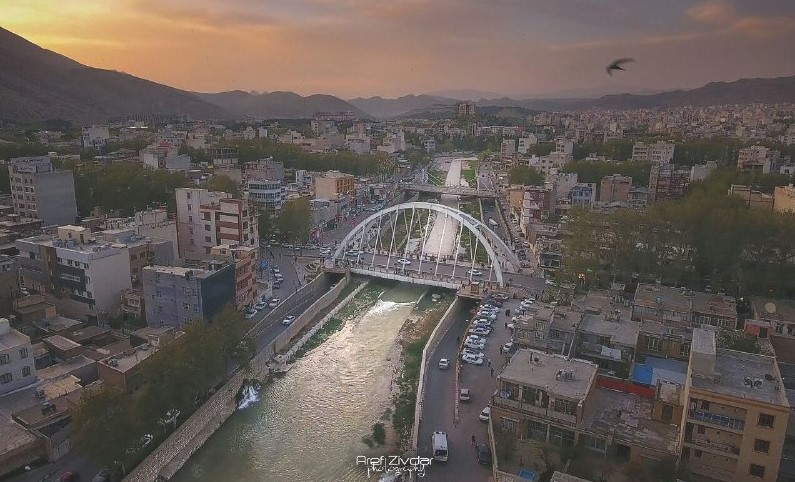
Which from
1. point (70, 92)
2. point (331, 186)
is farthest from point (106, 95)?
point (331, 186)

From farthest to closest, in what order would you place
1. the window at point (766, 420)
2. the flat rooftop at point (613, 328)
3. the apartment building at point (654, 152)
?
the apartment building at point (654, 152) < the flat rooftop at point (613, 328) < the window at point (766, 420)

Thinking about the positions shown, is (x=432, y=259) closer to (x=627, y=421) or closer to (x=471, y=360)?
(x=471, y=360)

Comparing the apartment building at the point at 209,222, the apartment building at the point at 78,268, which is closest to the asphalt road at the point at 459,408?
the apartment building at the point at 209,222

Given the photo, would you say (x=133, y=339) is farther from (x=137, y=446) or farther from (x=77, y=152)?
(x=77, y=152)

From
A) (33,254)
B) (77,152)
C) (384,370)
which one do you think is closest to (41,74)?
(77,152)

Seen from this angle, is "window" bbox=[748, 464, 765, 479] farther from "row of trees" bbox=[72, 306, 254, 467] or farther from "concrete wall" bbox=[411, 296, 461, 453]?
"row of trees" bbox=[72, 306, 254, 467]

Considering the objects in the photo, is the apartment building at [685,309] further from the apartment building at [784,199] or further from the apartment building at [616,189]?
the apartment building at [616,189]
